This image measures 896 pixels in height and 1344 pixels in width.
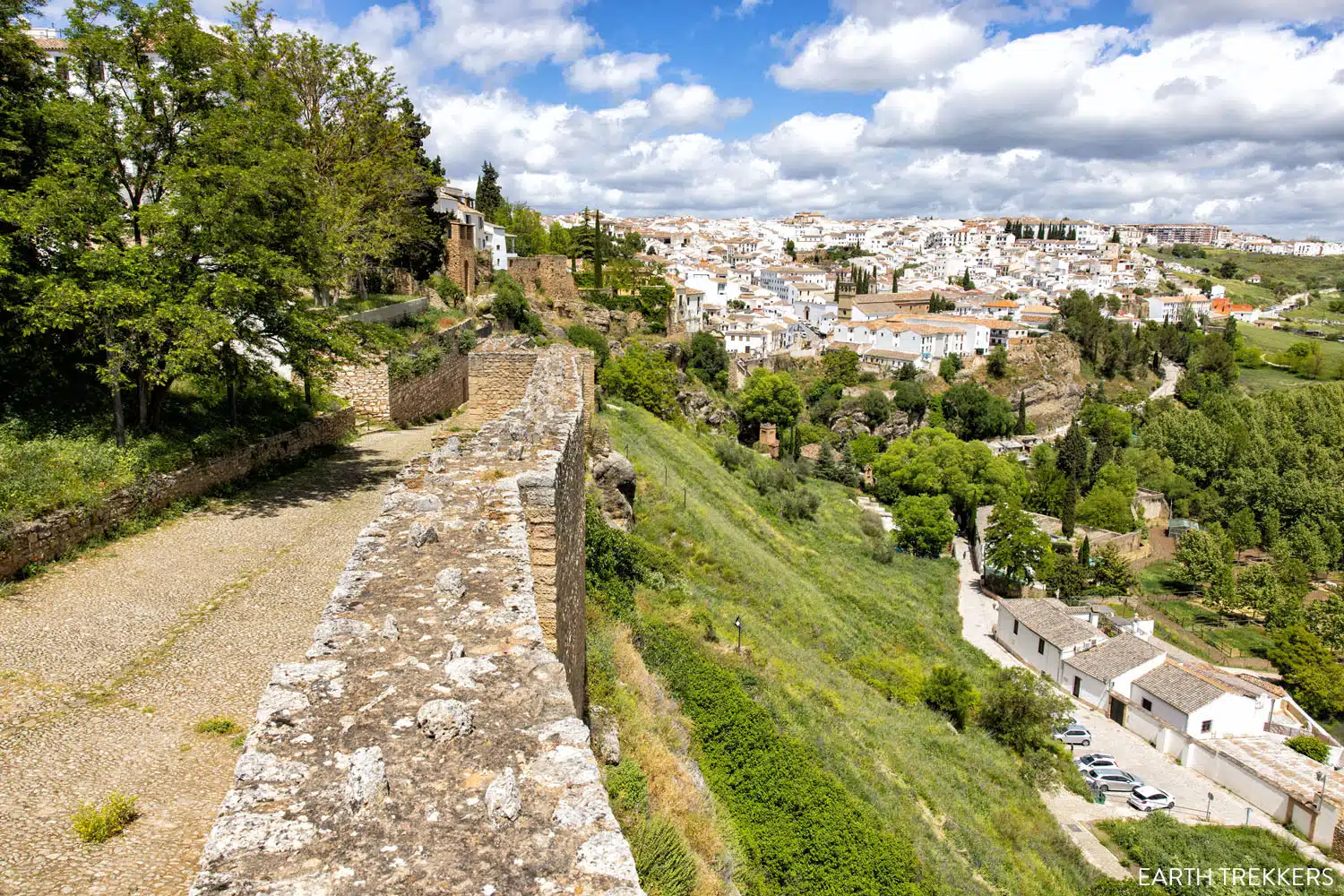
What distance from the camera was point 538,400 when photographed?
11914mm

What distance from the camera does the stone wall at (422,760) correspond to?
2449 mm

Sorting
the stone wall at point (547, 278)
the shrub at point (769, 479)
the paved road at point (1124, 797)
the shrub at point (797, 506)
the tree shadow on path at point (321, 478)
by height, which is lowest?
the paved road at point (1124, 797)

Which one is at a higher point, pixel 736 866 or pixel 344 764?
pixel 344 764

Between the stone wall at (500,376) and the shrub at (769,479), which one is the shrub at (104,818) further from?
the shrub at (769,479)

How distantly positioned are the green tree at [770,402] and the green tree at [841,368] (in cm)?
1687

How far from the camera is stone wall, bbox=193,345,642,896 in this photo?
2.45 metres

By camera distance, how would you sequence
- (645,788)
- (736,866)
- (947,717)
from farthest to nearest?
(947,717) < (736,866) < (645,788)

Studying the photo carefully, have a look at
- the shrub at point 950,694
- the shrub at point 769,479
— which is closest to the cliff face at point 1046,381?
the shrub at point 769,479

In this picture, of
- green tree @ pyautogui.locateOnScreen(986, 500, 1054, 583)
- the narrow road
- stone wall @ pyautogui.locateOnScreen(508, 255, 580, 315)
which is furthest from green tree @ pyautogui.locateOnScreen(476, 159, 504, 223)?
the narrow road

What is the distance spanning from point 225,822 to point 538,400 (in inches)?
377

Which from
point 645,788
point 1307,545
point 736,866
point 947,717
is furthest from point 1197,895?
point 1307,545

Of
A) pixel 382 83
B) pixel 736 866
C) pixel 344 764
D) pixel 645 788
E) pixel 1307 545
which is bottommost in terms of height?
pixel 1307 545

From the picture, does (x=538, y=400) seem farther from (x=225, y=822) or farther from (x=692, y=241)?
(x=692, y=241)

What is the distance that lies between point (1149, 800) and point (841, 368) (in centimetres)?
5762
